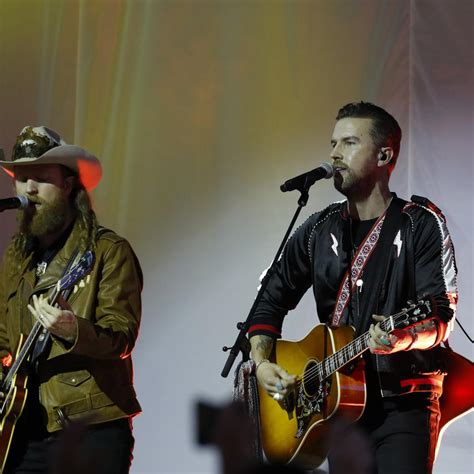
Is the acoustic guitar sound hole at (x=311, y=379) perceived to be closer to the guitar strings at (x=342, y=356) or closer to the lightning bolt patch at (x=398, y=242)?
the guitar strings at (x=342, y=356)

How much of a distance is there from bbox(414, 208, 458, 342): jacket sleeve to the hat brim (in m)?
1.54

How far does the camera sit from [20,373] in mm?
4098

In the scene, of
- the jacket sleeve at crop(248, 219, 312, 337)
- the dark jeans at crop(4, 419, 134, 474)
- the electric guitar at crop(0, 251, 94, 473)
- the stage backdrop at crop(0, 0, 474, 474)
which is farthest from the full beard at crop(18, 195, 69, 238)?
the stage backdrop at crop(0, 0, 474, 474)

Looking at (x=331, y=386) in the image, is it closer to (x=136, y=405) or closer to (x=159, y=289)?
(x=136, y=405)

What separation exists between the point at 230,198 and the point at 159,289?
2.45 feet

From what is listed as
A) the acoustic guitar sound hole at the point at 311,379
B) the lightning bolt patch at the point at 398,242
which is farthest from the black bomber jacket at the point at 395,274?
the acoustic guitar sound hole at the point at 311,379

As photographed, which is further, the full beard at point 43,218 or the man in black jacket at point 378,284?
the full beard at point 43,218

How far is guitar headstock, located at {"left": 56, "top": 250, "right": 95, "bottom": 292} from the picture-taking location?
13.8ft

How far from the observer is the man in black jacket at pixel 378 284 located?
12.7ft

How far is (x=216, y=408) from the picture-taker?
602 centimetres

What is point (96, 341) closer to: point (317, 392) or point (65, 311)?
point (65, 311)

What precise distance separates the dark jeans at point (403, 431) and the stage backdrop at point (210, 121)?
60.0 inches

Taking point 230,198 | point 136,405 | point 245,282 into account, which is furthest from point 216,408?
point 136,405

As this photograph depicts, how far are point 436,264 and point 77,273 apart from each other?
1.50 metres
